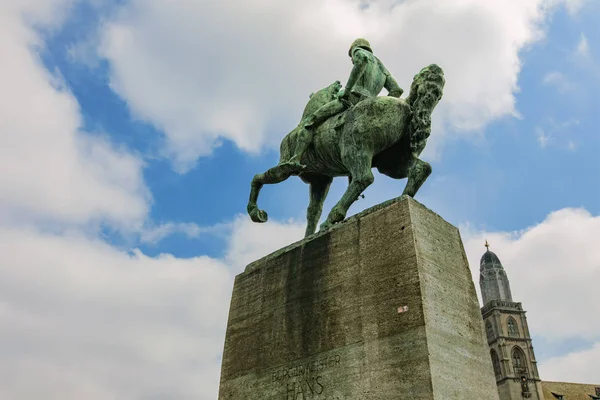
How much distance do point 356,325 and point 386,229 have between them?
4.24 ft

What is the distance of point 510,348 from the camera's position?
103 meters

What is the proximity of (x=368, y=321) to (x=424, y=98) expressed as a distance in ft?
11.1

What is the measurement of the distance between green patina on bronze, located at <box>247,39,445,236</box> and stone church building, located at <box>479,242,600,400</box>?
89388mm

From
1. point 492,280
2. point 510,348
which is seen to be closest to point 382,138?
point 510,348

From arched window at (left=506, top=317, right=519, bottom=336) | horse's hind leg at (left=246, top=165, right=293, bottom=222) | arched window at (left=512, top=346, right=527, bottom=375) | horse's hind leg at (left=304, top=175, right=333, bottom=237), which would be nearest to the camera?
horse's hind leg at (left=246, top=165, right=293, bottom=222)

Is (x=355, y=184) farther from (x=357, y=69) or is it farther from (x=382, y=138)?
(x=357, y=69)

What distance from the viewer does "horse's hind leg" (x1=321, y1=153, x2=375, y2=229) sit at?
7.89 meters

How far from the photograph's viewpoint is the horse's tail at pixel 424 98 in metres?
7.75

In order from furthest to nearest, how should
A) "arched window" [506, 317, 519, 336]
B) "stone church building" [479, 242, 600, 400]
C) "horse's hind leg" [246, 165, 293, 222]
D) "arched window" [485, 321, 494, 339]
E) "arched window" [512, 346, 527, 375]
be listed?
"arched window" [485, 321, 494, 339], "arched window" [506, 317, 519, 336], "arched window" [512, 346, 527, 375], "stone church building" [479, 242, 600, 400], "horse's hind leg" [246, 165, 293, 222]

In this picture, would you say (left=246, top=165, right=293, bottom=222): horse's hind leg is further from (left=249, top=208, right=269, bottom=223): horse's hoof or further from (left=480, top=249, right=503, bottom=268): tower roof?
(left=480, top=249, right=503, bottom=268): tower roof

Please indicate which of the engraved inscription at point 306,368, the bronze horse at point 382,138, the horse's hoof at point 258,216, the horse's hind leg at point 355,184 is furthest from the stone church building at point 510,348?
the engraved inscription at point 306,368

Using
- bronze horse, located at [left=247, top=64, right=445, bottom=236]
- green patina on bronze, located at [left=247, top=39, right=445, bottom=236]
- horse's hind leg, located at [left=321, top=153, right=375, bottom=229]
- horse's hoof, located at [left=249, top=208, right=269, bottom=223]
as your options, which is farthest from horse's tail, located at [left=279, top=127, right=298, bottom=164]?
horse's hind leg, located at [left=321, top=153, right=375, bottom=229]

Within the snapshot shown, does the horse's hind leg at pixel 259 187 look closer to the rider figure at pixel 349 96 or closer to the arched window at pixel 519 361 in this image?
the rider figure at pixel 349 96

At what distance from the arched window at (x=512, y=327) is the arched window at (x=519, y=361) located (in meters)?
3.27
